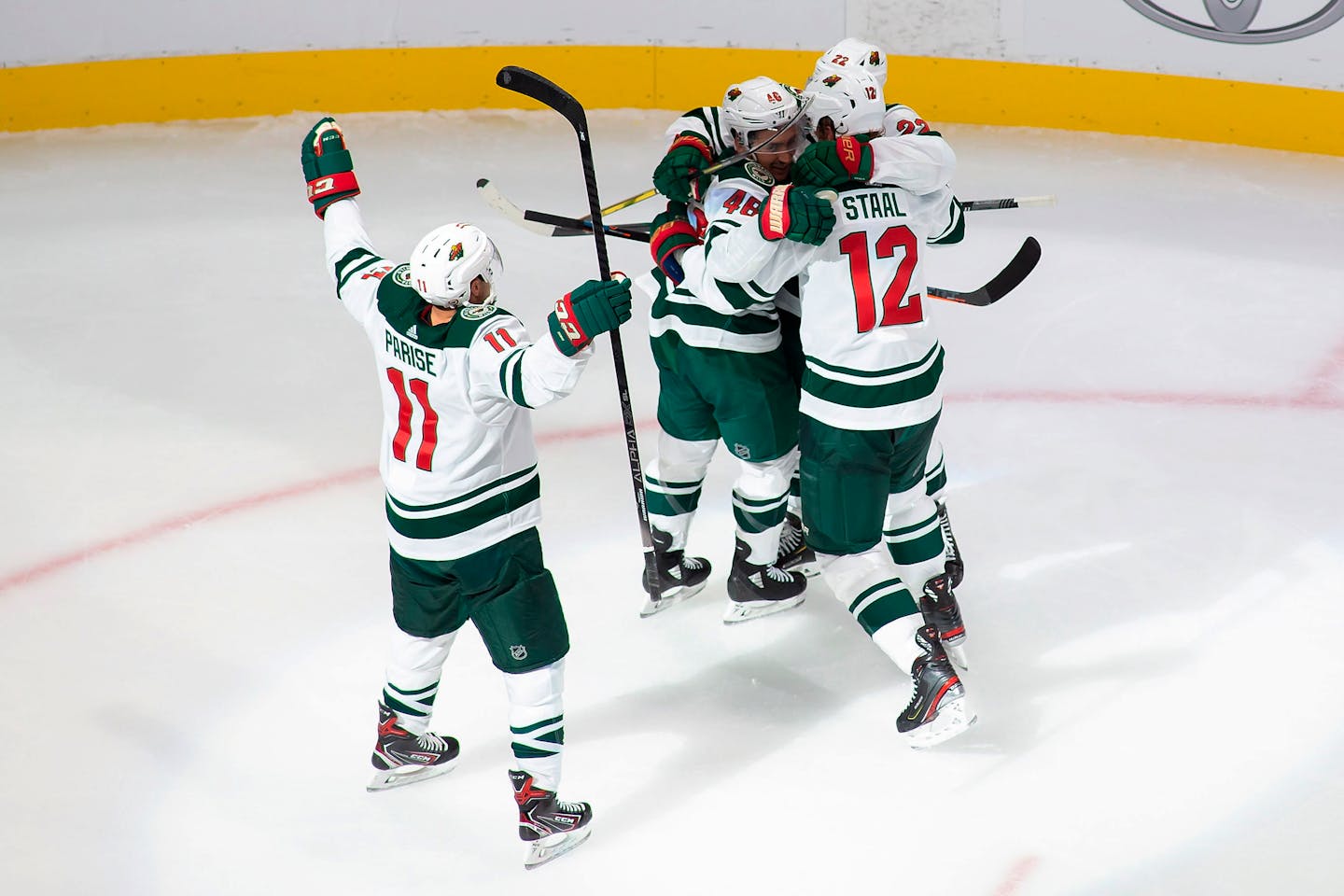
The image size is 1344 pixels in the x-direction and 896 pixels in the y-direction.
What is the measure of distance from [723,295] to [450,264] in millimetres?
717

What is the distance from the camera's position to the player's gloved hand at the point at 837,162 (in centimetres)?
299

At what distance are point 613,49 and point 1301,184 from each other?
2.97 metres

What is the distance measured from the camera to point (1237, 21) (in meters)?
6.24

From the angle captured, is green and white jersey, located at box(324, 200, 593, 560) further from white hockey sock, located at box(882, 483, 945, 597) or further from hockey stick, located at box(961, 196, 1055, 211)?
hockey stick, located at box(961, 196, 1055, 211)

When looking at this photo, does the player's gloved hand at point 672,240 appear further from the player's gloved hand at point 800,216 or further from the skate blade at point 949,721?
the skate blade at point 949,721

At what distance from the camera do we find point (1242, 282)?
5.44 m

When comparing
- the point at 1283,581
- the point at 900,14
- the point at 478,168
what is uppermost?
the point at 900,14

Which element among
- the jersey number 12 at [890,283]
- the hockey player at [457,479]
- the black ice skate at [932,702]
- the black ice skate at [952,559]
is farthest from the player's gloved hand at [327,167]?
the black ice skate at [952,559]

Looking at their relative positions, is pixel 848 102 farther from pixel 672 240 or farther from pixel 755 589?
pixel 755 589

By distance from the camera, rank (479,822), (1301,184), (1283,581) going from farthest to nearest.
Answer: (1301,184) → (1283,581) → (479,822)

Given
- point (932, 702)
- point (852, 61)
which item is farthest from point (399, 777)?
point (852, 61)

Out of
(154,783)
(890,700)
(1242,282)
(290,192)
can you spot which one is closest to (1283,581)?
(890,700)

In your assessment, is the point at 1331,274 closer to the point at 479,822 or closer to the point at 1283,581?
the point at 1283,581

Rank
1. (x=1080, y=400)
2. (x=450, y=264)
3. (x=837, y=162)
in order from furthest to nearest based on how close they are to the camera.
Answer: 1. (x=1080, y=400)
2. (x=837, y=162)
3. (x=450, y=264)
